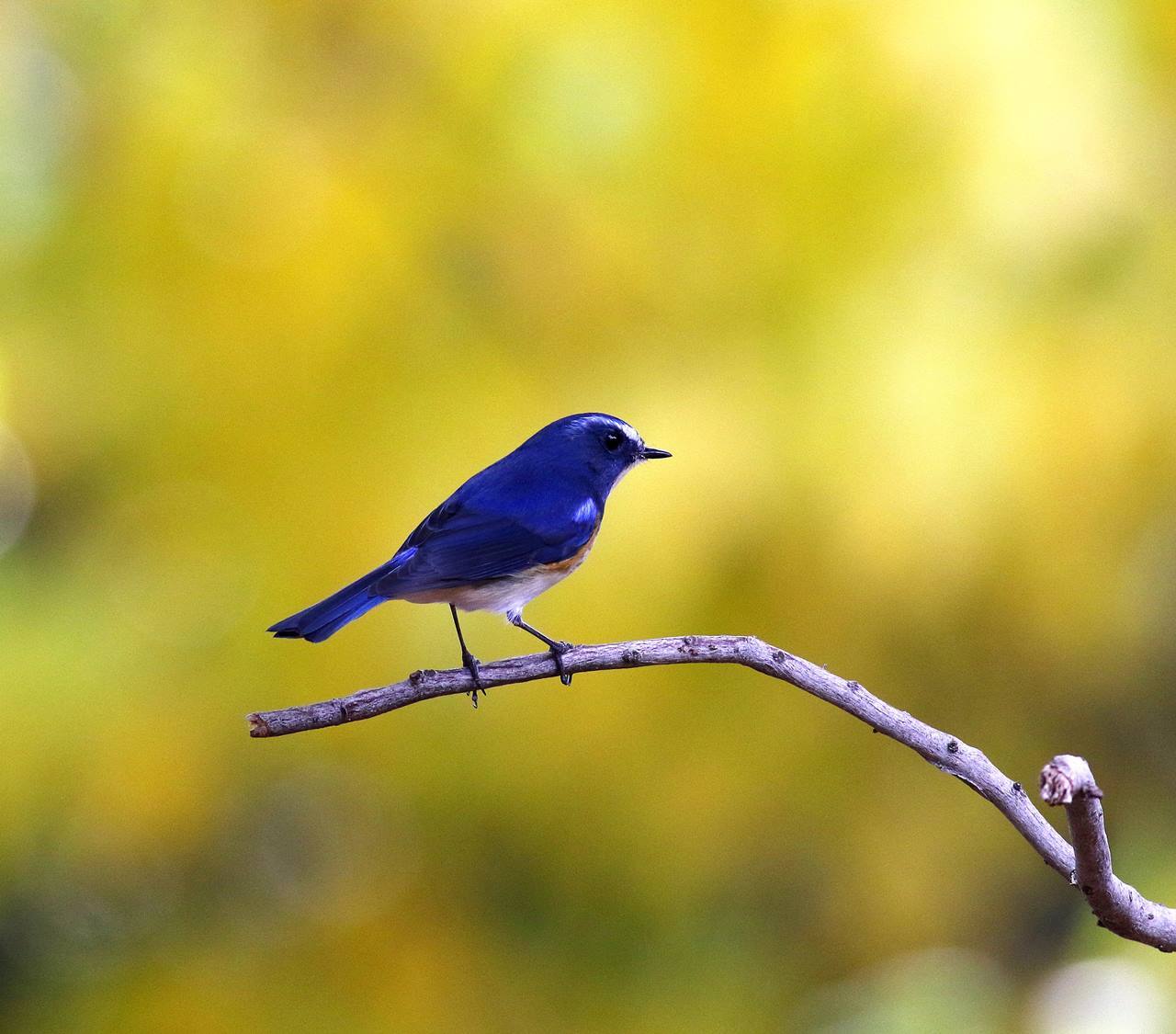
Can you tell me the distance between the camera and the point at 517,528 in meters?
2.19

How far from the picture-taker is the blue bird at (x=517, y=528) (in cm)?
199

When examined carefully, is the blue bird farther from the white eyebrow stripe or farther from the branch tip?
the branch tip

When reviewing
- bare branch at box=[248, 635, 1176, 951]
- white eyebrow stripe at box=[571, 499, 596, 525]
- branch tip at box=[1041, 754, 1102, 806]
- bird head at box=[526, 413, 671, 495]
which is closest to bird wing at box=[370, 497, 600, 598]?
white eyebrow stripe at box=[571, 499, 596, 525]

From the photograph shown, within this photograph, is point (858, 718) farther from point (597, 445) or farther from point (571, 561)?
point (597, 445)

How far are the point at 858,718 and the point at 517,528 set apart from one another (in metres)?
0.93

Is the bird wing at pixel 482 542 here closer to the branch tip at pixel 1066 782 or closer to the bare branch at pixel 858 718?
the bare branch at pixel 858 718

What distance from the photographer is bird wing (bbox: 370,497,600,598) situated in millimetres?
2008

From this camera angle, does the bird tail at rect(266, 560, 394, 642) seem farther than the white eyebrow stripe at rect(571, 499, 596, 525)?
No

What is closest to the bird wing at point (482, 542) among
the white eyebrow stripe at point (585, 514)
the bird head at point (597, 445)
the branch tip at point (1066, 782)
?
the white eyebrow stripe at point (585, 514)

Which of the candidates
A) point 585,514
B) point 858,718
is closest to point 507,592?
point 585,514

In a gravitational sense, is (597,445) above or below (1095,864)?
above

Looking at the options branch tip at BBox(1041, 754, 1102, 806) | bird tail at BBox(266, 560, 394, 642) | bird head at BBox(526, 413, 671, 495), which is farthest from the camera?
bird head at BBox(526, 413, 671, 495)

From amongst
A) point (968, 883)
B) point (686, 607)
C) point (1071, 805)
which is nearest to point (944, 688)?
point (968, 883)

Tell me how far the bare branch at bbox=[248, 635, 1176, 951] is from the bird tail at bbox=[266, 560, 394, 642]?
0.09 metres
